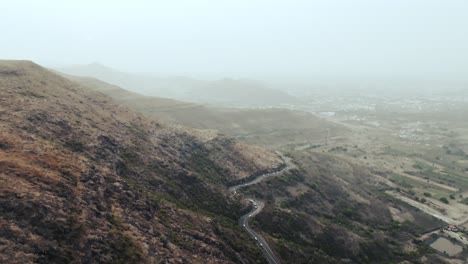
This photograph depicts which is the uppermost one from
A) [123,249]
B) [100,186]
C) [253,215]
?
[100,186]

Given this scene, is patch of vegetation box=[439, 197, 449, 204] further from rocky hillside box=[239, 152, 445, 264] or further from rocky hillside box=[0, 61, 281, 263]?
rocky hillside box=[0, 61, 281, 263]

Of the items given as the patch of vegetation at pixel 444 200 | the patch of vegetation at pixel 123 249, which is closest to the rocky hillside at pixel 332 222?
the patch of vegetation at pixel 444 200

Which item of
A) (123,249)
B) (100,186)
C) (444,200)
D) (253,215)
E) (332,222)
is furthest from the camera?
(444,200)

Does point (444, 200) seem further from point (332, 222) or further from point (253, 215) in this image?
point (253, 215)

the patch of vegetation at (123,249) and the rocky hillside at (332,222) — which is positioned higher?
the patch of vegetation at (123,249)

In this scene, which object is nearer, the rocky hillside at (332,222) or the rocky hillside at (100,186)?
the rocky hillside at (100,186)

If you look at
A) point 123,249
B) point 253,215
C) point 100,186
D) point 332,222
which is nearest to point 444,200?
point 332,222

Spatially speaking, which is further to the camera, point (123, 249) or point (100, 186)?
point (100, 186)

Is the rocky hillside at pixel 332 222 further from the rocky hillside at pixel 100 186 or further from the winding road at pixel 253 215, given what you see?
the rocky hillside at pixel 100 186

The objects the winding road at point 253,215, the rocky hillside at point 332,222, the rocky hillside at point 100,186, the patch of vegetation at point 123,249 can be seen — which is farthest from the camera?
the rocky hillside at point 332,222
